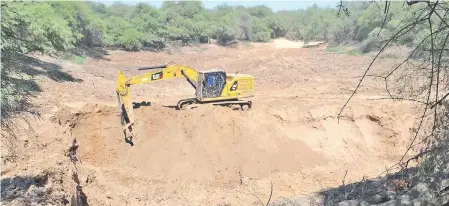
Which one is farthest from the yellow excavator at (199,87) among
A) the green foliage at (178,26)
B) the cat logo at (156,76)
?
the green foliage at (178,26)

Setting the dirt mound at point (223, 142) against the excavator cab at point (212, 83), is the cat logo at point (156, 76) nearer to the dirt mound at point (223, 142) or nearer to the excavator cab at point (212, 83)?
the dirt mound at point (223, 142)

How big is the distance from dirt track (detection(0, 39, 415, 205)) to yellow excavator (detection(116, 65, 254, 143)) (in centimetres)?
56

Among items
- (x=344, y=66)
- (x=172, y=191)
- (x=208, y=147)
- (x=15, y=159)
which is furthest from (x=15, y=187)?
(x=344, y=66)

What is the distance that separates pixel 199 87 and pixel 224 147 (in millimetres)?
2490

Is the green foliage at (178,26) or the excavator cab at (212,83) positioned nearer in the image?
the excavator cab at (212,83)

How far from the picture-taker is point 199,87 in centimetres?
1405

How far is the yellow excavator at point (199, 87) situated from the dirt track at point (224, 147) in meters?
0.56

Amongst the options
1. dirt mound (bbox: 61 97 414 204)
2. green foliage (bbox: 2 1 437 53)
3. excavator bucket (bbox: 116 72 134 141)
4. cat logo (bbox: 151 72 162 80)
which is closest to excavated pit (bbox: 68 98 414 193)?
dirt mound (bbox: 61 97 414 204)

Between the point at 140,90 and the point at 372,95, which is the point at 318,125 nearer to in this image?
the point at 372,95

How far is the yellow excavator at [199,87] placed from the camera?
12.5 meters

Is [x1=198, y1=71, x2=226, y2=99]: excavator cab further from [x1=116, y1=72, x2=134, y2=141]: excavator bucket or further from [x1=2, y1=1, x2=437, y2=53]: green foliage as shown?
[x1=2, y1=1, x2=437, y2=53]: green foliage

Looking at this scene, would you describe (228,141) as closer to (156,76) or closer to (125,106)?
(156,76)

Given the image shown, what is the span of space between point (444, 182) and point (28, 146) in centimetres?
1021

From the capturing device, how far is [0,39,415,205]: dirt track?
1104 centimetres
